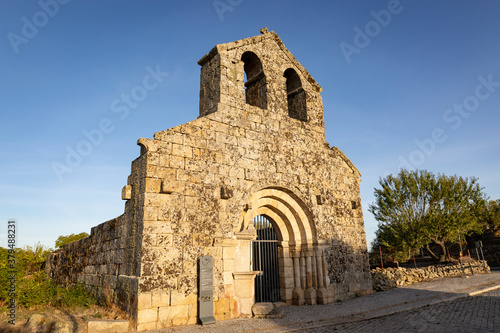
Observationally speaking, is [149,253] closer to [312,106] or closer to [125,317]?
[125,317]

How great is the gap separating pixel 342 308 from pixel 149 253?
181 inches

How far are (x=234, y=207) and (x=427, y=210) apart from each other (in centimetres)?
1721

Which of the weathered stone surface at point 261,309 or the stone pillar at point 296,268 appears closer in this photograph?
the weathered stone surface at point 261,309

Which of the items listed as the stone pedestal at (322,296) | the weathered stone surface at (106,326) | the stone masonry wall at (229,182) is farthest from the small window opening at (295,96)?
the weathered stone surface at (106,326)

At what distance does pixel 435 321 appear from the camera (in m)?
5.69

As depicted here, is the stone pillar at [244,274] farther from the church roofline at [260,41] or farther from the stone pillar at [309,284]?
the church roofline at [260,41]

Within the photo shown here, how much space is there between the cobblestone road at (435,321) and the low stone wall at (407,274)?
3.21m

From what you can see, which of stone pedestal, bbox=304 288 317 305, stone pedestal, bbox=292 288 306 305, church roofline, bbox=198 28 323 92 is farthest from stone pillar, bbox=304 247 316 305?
church roofline, bbox=198 28 323 92

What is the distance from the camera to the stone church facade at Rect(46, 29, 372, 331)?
6023 mm

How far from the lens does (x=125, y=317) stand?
5.68m

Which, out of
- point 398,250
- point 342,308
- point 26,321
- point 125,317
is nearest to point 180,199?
point 125,317

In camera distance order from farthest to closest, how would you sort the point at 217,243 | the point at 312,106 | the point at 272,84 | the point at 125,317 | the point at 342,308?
the point at 312,106 < the point at 272,84 < the point at 342,308 < the point at 217,243 < the point at 125,317

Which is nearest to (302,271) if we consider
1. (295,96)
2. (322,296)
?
(322,296)

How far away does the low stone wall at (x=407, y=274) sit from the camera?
34.2ft
